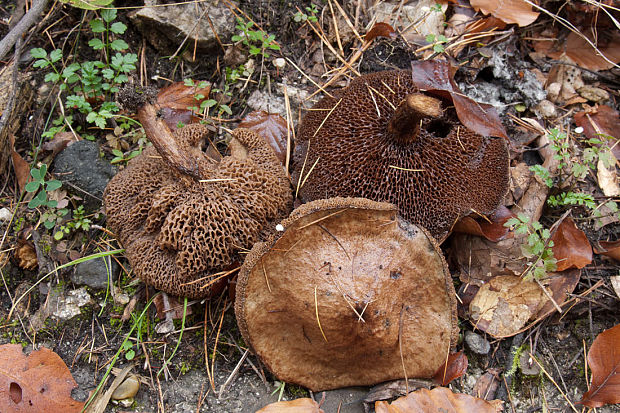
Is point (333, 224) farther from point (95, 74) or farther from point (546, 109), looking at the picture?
point (95, 74)

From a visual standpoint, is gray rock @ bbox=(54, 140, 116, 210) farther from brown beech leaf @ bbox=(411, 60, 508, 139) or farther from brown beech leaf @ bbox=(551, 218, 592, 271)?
brown beech leaf @ bbox=(551, 218, 592, 271)

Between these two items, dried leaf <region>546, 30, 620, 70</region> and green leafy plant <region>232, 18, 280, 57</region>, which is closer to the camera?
green leafy plant <region>232, 18, 280, 57</region>

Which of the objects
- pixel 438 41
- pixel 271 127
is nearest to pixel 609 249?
pixel 438 41

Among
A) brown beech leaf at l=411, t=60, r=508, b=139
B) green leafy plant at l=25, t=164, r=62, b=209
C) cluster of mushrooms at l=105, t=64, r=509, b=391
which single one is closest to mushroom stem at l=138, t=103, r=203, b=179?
cluster of mushrooms at l=105, t=64, r=509, b=391

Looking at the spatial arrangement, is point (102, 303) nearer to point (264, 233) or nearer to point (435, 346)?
point (264, 233)

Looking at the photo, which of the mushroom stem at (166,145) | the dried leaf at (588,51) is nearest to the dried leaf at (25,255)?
the mushroom stem at (166,145)

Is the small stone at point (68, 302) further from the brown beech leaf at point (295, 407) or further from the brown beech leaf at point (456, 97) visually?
the brown beech leaf at point (456, 97)

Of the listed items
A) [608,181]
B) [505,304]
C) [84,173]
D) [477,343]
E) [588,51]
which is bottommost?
[477,343]
